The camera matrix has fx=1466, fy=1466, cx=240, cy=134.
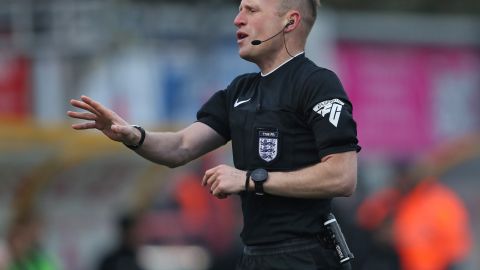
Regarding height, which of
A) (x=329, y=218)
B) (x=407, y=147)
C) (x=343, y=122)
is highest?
(x=343, y=122)

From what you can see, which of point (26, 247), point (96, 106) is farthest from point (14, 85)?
point (96, 106)

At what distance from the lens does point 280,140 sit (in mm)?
6188

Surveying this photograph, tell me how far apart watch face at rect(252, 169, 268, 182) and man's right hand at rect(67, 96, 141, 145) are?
A: 0.59m

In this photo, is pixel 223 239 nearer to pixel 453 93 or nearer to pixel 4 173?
pixel 4 173

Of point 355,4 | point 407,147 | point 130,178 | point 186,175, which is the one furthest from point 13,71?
point 355,4

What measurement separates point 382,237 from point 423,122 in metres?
11.4

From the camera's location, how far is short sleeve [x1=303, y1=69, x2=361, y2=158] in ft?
19.7

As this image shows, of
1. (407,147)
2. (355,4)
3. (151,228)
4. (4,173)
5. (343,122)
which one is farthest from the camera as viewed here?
(355,4)

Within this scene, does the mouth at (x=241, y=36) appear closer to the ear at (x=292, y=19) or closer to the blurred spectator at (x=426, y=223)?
the ear at (x=292, y=19)

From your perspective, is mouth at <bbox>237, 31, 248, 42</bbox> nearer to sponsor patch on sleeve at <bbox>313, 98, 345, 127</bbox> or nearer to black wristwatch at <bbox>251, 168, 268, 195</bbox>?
sponsor patch on sleeve at <bbox>313, 98, 345, 127</bbox>

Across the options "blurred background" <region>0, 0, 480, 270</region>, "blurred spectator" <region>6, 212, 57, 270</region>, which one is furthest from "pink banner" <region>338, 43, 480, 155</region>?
"blurred spectator" <region>6, 212, 57, 270</region>

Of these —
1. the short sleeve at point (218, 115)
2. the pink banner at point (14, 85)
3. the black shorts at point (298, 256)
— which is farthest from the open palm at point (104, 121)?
the pink banner at point (14, 85)

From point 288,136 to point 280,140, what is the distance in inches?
1.5

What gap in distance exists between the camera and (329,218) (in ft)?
20.6
